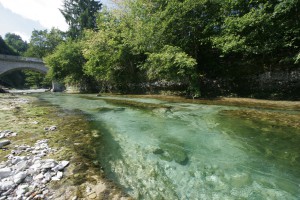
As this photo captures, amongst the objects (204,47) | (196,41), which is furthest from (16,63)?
(204,47)

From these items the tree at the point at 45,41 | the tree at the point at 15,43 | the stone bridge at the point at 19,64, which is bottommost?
the stone bridge at the point at 19,64

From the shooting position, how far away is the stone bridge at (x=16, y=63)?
115ft

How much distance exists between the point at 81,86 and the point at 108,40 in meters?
13.1

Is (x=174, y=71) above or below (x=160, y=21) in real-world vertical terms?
below

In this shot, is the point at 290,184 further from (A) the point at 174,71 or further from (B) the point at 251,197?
(A) the point at 174,71

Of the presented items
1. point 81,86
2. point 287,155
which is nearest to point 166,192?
point 287,155

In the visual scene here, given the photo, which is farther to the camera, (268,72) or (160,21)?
(160,21)

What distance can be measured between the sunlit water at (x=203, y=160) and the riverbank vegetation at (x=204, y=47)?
7442 millimetres

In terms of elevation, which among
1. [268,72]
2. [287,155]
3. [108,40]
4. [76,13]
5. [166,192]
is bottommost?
[166,192]

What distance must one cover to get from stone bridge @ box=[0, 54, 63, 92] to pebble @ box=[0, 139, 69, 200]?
1479 inches

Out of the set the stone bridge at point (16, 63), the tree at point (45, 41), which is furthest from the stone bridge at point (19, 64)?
the tree at point (45, 41)

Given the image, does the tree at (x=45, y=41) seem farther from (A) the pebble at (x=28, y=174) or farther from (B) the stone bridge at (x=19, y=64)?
(A) the pebble at (x=28, y=174)

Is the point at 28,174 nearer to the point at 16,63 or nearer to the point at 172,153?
the point at 172,153

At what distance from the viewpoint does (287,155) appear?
12.8 ft
